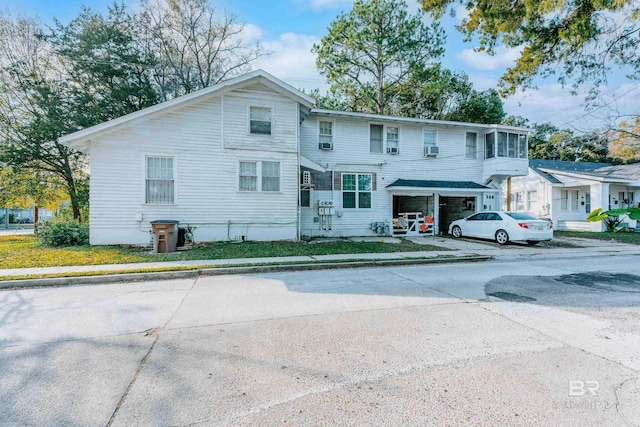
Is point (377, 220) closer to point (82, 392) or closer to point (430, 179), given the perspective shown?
point (430, 179)

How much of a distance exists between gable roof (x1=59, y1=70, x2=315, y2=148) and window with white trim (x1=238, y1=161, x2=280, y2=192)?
9.55 ft

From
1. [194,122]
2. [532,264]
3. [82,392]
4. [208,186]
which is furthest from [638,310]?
[194,122]

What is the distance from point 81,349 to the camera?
11.7ft

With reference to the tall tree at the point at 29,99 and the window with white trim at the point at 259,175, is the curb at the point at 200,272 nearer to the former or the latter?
the window with white trim at the point at 259,175

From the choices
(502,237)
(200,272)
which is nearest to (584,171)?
(502,237)

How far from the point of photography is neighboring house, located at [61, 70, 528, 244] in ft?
38.0

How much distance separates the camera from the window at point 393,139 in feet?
52.5

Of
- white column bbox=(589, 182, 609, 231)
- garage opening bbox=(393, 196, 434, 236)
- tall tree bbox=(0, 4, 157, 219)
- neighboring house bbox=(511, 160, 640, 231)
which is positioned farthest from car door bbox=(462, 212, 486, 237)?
tall tree bbox=(0, 4, 157, 219)

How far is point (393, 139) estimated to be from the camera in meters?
16.2

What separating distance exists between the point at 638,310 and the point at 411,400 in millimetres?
4767

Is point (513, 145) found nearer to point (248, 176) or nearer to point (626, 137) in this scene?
point (626, 137)

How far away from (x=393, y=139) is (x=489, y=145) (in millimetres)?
5661

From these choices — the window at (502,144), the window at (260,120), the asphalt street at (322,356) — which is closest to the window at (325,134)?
the window at (260,120)

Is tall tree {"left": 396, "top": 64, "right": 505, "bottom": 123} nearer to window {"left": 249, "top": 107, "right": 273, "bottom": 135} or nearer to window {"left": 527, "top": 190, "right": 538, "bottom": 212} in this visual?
window {"left": 527, "top": 190, "right": 538, "bottom": 212}
